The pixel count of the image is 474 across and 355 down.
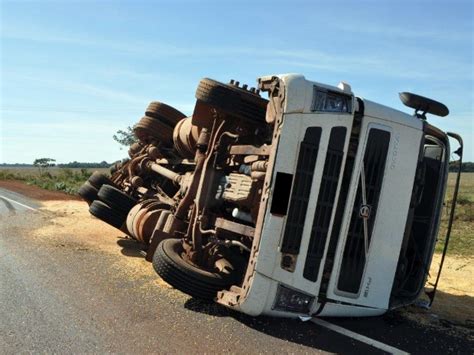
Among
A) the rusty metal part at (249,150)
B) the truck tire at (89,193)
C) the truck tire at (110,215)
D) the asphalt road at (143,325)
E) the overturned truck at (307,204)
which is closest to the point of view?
the asphalt road at (143,325)

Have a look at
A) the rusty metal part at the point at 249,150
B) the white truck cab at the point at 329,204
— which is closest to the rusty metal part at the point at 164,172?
the rusty metal part at the point at 249,150

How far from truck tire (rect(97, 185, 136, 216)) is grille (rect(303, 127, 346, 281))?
4.58 meters

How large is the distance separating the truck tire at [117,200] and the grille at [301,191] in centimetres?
456

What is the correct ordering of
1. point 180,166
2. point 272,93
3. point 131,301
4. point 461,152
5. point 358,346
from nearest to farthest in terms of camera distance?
point 358,346
point 272,93
point 131,301
point 461,152
point 180,166

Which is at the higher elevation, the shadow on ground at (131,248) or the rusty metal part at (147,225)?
the rusty metal part at (147,225)

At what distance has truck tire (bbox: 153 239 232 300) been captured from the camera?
4469 millimetres

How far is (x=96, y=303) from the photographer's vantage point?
184 inches

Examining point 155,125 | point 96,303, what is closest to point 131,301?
point 96,303

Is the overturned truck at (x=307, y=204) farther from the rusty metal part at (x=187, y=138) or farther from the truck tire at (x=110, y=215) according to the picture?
the truck tire at (x=110, y=215)

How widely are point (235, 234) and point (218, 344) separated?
135 centimetres

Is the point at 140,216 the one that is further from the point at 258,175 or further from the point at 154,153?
the point at 258,175

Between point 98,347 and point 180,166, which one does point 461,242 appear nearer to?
point 180,166

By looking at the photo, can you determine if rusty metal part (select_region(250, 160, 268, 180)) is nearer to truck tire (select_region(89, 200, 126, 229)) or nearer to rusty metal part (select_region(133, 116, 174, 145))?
truck tire (select_region(89, 200, 126, 229))

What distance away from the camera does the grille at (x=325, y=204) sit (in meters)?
4.17
